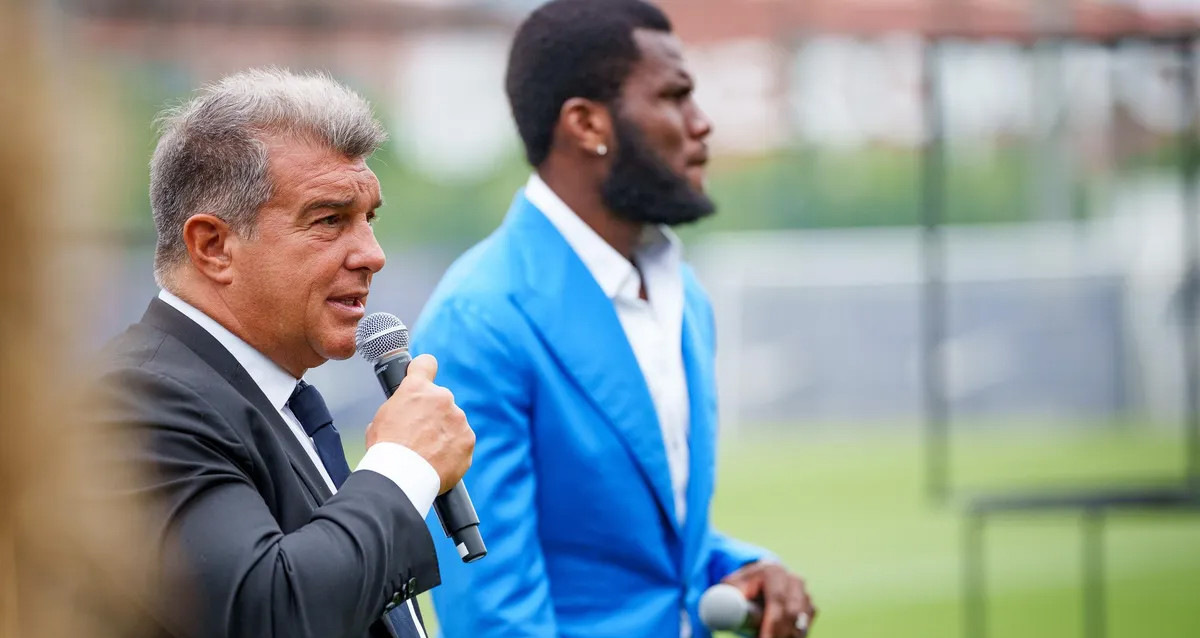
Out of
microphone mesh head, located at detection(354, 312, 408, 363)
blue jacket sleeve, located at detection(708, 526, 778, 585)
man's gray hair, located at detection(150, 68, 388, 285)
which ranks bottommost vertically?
blue jacket sleeve, located at detection(708, 526, 778, 585)

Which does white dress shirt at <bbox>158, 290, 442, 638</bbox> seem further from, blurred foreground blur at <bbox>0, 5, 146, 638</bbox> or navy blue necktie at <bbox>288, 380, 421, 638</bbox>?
blurred foreground blur at <bbox>0, 5, 146, 638</bbox>

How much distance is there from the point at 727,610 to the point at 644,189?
35.5 inches

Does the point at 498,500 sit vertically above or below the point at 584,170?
below

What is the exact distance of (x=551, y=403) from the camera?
2719mm

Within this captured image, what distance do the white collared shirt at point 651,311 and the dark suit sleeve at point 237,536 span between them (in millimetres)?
1134

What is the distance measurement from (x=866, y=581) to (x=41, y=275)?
872cm

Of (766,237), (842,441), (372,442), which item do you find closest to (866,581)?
(842,441)

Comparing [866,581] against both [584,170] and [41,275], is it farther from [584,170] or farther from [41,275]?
[41,275]

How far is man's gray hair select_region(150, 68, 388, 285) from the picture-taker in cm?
198

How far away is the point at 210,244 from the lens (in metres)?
1.98

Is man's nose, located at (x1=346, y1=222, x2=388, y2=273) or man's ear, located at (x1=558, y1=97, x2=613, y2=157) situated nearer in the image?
man's nose, located at (x1=346, y1=222, x2=388, y2=273)

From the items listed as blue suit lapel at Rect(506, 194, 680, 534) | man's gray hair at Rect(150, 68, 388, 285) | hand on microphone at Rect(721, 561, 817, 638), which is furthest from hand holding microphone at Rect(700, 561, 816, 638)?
man's gray hair at Rect(150, 68, 388, 285)

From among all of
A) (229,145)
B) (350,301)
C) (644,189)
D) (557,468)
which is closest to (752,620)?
(557,468)

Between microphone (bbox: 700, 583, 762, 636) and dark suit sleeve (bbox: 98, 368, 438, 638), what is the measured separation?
108 cm
